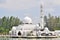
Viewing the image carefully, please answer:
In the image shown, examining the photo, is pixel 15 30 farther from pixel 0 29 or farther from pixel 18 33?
pixel 0 29

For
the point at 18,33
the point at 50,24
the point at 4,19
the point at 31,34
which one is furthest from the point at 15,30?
the point at 50,24

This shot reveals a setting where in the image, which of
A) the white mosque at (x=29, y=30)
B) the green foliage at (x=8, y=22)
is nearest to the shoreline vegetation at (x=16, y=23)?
the green foliage at (x=8, y=22)

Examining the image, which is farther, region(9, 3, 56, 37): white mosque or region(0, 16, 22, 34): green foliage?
region(0, 16, 22, 34): green foliage

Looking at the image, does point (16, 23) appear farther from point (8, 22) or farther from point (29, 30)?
point (29, 30)

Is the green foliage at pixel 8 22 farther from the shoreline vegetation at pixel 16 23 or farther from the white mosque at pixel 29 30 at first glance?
the white mosque at pixel 29 30

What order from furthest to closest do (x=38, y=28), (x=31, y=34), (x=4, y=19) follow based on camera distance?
1. (x=4, y=19)
2. (x=38, y=28)
3. (x=31, y=34)

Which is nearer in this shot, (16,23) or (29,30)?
(29,30)

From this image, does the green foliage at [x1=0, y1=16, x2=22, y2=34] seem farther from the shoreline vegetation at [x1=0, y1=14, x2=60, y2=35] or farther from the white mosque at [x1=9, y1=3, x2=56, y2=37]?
the white mosque at [x1=9, y1=3, x2=56, y2=37]

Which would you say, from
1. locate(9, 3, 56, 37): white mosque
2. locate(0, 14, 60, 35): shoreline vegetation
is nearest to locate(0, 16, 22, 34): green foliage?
locate(0, 14, 60, 35): shoreline vegetation

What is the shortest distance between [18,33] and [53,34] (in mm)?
7433

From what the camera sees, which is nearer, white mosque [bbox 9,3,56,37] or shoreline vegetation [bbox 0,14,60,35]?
white mosque [bbox 9,3,56,37]

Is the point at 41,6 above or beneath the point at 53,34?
above

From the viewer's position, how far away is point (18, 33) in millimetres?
46781

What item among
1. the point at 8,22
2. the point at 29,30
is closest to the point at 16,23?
the point at 8,22
